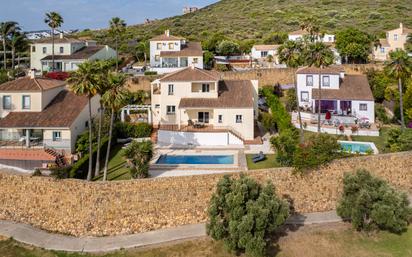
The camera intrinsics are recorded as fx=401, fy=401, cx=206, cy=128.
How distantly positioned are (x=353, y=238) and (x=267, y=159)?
10353 millimetres

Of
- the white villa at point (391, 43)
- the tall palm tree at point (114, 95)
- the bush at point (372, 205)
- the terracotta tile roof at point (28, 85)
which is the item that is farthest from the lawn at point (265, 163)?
the white villa at point (391, 43)

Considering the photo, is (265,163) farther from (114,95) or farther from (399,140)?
(114,95)

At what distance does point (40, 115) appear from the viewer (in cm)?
3691

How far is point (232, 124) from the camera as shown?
40.0 meters

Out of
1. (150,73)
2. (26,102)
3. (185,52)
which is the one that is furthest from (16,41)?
(26,102)

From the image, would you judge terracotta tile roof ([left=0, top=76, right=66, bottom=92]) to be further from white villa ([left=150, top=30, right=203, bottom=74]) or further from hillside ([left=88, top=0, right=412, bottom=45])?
hillside ([left=88, top=0, right=412, bottom=45])

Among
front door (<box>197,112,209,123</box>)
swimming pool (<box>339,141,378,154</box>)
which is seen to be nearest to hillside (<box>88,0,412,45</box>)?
front door (<box>197,112,209,123</box>)

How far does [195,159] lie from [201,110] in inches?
334

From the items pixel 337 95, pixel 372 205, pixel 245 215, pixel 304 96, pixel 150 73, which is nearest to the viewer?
pixel 245 215

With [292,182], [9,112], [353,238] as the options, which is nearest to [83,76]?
[9,112]

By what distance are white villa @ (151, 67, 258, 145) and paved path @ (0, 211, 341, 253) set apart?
1349 centimetres

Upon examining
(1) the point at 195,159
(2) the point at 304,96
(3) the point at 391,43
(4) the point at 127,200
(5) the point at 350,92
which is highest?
(3) the point at 391,43

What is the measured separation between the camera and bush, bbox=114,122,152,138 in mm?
40469

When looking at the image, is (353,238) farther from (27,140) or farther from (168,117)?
(27,140)
